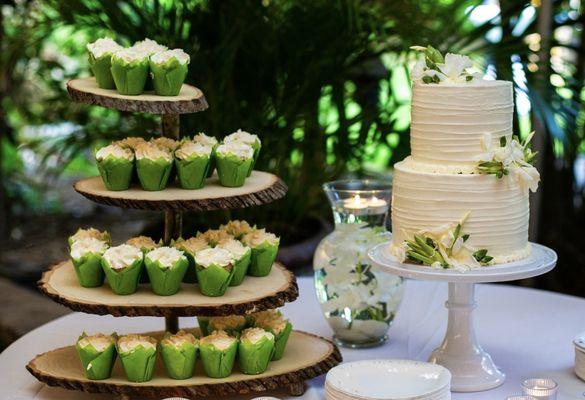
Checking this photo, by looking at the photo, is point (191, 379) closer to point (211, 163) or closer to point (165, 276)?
point (165, 276)

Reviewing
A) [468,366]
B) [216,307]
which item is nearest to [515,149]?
[468,366]

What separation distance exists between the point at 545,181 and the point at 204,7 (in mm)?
1790

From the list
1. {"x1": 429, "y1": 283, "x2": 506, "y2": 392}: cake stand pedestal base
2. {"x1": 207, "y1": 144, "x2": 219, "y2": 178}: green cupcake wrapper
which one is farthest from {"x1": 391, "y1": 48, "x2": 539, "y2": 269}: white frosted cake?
{"x1": 207, "y1": 144, "x2": 219, "y2": 178}: green cupcake wrapper

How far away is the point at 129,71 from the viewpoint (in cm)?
204

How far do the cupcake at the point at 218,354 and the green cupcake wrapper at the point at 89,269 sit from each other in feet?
0.83

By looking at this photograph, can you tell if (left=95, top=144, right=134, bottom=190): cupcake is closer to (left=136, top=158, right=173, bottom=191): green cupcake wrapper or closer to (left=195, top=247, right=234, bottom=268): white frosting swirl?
Answer: (left=136, top=158, right=173, bottom=191): green cupcake wrapper

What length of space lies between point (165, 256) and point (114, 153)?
24cm

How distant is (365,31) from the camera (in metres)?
3.67

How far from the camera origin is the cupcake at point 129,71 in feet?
6.68

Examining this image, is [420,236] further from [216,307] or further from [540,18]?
[540,18]

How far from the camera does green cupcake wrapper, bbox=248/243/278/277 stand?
2.16m

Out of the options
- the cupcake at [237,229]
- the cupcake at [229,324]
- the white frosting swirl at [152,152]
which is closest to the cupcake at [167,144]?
the white frosting swirl at [152,152]

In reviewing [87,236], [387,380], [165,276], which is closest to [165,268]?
[165,276]

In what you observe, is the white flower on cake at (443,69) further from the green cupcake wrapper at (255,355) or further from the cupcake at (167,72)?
the green cupcake wrapper at (255,355)
